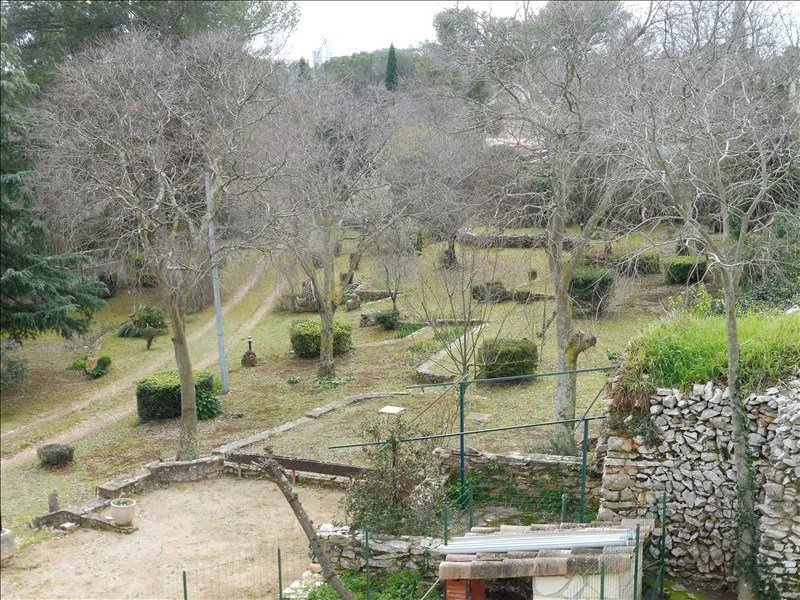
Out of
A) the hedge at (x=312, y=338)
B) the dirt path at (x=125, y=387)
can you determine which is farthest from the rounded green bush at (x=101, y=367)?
the hedge at (x=312, y=338)

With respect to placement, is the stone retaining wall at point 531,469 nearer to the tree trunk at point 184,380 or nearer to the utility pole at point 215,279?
the tree trunk at point 184,380

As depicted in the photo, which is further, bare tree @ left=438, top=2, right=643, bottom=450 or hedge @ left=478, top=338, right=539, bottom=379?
hedge @ left=478, top=338, right=539, bottom=379

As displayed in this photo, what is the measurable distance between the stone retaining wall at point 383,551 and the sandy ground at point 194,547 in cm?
69

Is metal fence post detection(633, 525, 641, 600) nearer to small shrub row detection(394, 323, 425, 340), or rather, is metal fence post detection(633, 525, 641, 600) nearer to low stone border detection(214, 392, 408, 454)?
low stone border detection(214, 392, 408, 454)

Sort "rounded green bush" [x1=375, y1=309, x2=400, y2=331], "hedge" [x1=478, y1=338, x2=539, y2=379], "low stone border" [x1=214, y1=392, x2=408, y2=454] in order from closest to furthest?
"low stone border" [x1=214, y1=392, x2=408, y2=454] → "hedge" [x1=478, y1=338, x2=539, y2=379] → "rounded green bush" [x1=375, y1=309, x2=400, y2=331]

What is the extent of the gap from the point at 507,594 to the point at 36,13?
21.7 feet

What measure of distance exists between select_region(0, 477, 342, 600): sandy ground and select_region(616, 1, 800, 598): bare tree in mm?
5228

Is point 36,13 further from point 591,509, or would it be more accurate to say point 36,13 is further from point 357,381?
point 357,381

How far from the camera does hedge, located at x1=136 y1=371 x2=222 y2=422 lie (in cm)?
1323

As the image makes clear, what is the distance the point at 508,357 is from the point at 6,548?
1233cm

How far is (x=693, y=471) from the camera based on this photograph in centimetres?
759

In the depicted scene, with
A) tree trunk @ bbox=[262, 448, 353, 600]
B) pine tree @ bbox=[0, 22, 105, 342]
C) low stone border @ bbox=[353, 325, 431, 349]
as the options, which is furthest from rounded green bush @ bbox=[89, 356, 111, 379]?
low stone border @ bbox=[353, 325, 431, 349]

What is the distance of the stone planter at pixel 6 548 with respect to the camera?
343cm

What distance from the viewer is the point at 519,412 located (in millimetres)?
13617
